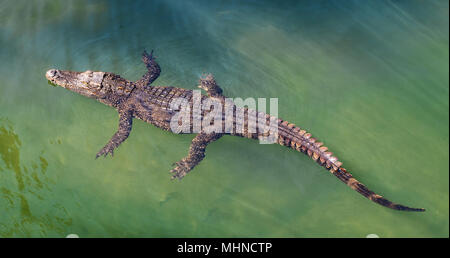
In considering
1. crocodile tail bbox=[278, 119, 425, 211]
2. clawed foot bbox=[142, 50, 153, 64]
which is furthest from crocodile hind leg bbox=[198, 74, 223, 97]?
crocodile tail bbox=[278, 119, 425, 211]

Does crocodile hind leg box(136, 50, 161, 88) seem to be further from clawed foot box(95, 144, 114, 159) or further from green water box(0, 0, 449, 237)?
clawed foot box(95, 144, 114, 159)

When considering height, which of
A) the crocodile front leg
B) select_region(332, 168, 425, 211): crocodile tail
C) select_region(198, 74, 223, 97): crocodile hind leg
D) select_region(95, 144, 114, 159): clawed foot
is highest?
select_region(198, 74, 223, 97): crocodile hind leg

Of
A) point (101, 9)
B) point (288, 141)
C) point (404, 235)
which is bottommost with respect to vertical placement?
point (404, 235)

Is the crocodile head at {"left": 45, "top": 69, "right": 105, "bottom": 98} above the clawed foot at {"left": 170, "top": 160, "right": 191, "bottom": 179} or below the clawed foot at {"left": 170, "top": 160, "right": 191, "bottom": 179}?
above

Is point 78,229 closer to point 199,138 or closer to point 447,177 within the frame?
point 199,138

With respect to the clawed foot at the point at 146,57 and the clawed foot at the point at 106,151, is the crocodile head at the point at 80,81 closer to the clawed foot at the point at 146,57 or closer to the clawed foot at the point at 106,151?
the clawed foot at the point at 146,57
